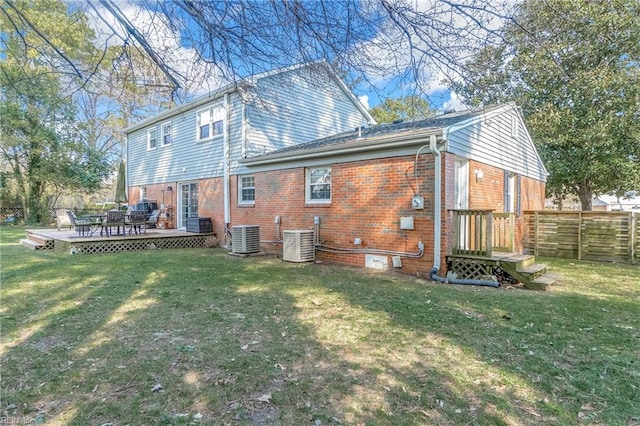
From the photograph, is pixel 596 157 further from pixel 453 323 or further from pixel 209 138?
pixel 209 138

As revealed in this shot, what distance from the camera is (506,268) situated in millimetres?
6836

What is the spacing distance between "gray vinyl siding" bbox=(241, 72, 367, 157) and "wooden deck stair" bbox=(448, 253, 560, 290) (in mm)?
6391

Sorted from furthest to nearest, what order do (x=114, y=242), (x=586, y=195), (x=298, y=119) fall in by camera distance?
(x=586, y=195) < (x=298, y=119) < (x=114, y=242)

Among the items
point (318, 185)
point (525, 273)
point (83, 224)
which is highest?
point (318, 185)

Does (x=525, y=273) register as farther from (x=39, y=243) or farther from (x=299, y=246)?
(x=39, y=243)

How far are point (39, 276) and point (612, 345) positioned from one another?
9.13 metres

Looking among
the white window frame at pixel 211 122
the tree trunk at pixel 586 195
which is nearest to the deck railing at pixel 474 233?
the white window frame at pixel 211 122

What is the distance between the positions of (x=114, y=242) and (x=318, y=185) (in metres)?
6.66

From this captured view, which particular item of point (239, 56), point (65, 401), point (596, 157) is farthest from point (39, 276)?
point (596, 157)

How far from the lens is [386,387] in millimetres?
2869

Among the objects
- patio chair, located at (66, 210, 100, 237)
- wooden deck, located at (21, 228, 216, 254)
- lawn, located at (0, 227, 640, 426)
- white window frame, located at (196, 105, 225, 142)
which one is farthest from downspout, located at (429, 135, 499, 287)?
patio chair, located at (66, 210, 100, 237)

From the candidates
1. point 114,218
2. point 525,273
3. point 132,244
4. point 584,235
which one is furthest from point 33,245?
point 584,235

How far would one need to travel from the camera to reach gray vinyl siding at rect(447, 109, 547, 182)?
26.1ft

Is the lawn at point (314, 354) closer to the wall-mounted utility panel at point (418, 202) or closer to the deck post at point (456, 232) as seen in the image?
the deck post at point (456, 232)
